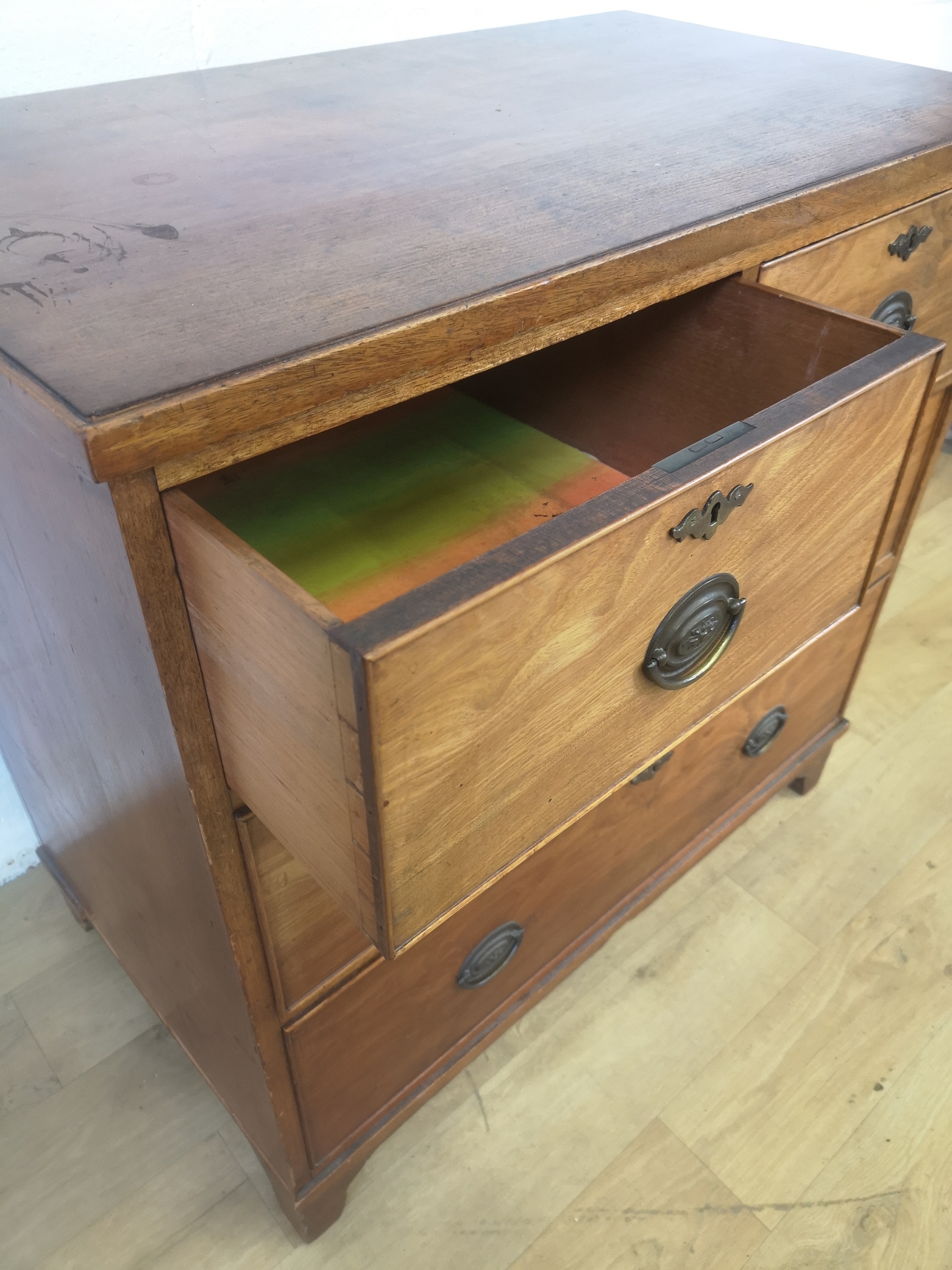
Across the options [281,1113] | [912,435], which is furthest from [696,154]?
[281,1113]

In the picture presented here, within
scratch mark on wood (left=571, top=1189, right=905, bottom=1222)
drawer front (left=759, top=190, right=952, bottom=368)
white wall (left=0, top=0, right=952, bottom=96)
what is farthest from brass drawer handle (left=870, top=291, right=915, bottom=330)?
scratch mark on wood (left=571, top=1189, right=905, bottom=1222)

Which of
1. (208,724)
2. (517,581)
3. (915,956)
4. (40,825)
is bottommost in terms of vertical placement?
(915,956)

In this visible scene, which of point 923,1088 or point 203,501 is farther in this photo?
point 923,1088

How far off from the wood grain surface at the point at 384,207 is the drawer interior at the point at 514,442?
0.07 m

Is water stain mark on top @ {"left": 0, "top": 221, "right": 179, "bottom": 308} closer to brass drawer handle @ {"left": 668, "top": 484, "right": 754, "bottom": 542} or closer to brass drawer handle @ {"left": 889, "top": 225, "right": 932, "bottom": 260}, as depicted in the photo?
brass drawer handle @ {"left": 668, "top": 484, "right": 754, "bottom": 542}

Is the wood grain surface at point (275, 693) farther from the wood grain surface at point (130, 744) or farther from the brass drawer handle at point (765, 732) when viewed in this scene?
the brass drawer handle at point (765, 732)

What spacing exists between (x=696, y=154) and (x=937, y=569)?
3.56 ft

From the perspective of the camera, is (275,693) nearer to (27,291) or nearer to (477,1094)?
(27,291)

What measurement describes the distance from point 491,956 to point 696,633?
385 mm

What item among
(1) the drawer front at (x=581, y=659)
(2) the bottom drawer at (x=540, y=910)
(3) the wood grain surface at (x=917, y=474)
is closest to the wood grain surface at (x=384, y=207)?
(1) the drawer front at (x=581, y=659)

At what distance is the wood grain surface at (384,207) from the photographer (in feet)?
1.30

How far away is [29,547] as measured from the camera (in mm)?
527

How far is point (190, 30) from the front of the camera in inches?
31.5

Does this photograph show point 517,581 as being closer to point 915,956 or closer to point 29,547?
point 29,547
